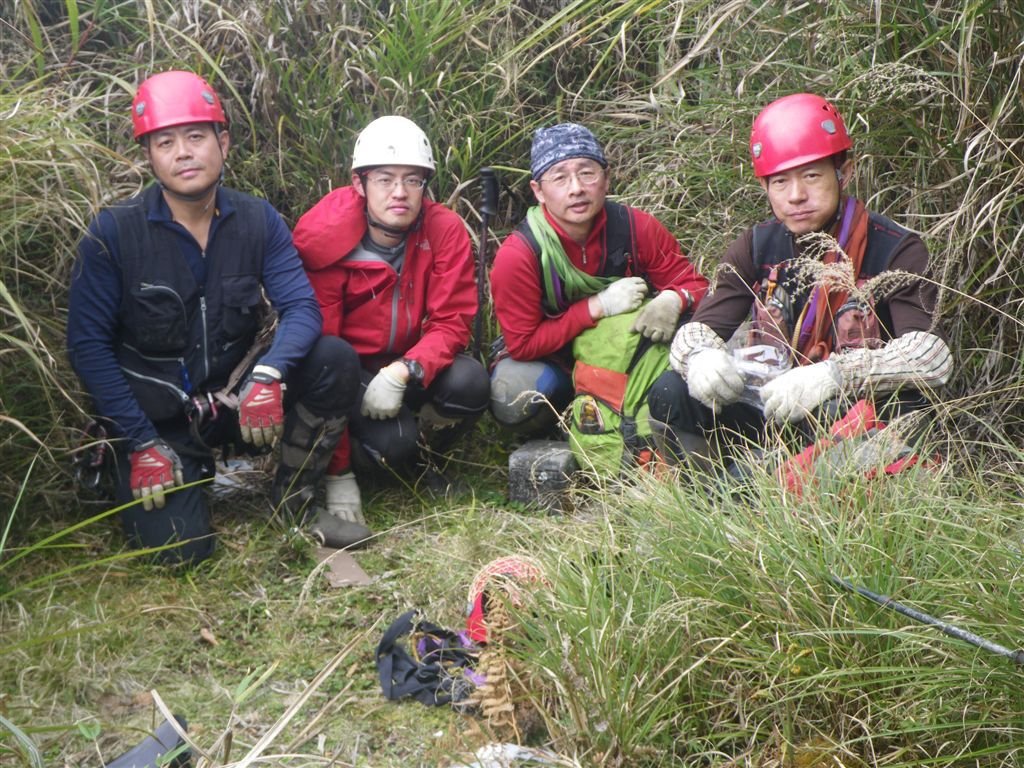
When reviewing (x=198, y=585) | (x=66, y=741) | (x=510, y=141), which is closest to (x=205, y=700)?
(x=66, y=741)

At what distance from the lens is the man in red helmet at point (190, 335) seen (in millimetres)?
4344

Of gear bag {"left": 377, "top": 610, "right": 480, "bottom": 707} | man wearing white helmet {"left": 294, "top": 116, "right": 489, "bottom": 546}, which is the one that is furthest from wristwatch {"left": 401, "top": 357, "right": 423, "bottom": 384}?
gear bag {"left": 377, "top": 610, "right": 480, "bottom": 707}

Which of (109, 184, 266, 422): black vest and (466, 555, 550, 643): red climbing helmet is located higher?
(109, 184, 266, 422): black vest

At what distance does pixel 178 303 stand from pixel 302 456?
760 mm

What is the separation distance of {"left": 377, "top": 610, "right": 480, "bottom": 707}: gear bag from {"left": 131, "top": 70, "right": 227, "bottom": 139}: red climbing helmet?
78.9 inches

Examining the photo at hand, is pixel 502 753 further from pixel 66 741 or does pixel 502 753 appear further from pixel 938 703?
pixel 66 741

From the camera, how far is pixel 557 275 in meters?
4.82

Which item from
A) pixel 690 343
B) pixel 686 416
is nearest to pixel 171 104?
pixel 690 343

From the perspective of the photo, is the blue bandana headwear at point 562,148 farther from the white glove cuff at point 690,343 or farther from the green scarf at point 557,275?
the white glove cuff at point 690,343

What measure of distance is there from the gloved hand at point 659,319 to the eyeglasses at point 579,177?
20.9 inches

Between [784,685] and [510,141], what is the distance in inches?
149

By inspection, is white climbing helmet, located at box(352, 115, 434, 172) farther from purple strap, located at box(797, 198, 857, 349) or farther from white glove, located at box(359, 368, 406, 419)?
purple strap, located at box(797, 198, 857, 349)

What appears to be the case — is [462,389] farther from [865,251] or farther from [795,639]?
[795,639]

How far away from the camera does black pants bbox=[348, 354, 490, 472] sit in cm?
492
